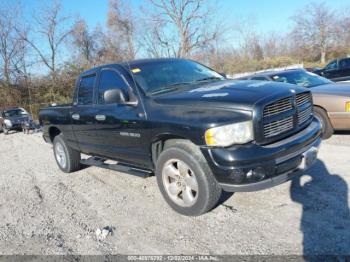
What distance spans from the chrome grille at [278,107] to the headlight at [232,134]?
278mm

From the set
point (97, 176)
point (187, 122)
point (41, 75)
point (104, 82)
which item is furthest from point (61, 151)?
point (41, 75)

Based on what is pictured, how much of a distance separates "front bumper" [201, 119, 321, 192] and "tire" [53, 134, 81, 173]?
3791 mm

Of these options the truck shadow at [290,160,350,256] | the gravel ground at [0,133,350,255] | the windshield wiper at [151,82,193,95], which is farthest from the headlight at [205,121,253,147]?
the windshield wiper at [151,82,193,95]

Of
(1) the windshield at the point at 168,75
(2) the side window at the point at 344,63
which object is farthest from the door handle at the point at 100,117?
(2) the side window at the point at 344,63

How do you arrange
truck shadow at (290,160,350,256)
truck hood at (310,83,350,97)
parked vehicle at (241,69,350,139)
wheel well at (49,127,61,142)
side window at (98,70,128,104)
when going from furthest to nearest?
wheel well at (49,127,61,142), truck hood at (310,83,350,97), parked vehicle at (241,69,350,139), side window at (98,70,128,104), truck shadow at (290,160,350,256)

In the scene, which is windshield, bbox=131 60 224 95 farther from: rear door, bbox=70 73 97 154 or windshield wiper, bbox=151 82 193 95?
rear door, bbox=70 73 97 154

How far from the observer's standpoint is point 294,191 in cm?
416

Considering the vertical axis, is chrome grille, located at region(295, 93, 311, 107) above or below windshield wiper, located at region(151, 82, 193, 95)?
below

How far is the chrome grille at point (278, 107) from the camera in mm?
3385

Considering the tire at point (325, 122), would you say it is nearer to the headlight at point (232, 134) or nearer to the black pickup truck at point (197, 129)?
the black pickup truck at point (197, 129)

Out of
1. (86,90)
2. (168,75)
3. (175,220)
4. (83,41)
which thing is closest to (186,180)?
(175,220)

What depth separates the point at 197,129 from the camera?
11.1 feet

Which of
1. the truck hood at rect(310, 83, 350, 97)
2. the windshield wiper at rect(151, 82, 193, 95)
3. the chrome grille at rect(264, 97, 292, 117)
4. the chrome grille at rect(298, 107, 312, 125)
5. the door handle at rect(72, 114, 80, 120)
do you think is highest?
the windshield wiper at rect(151, 82, 193, 95)

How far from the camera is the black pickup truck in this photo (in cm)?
326
